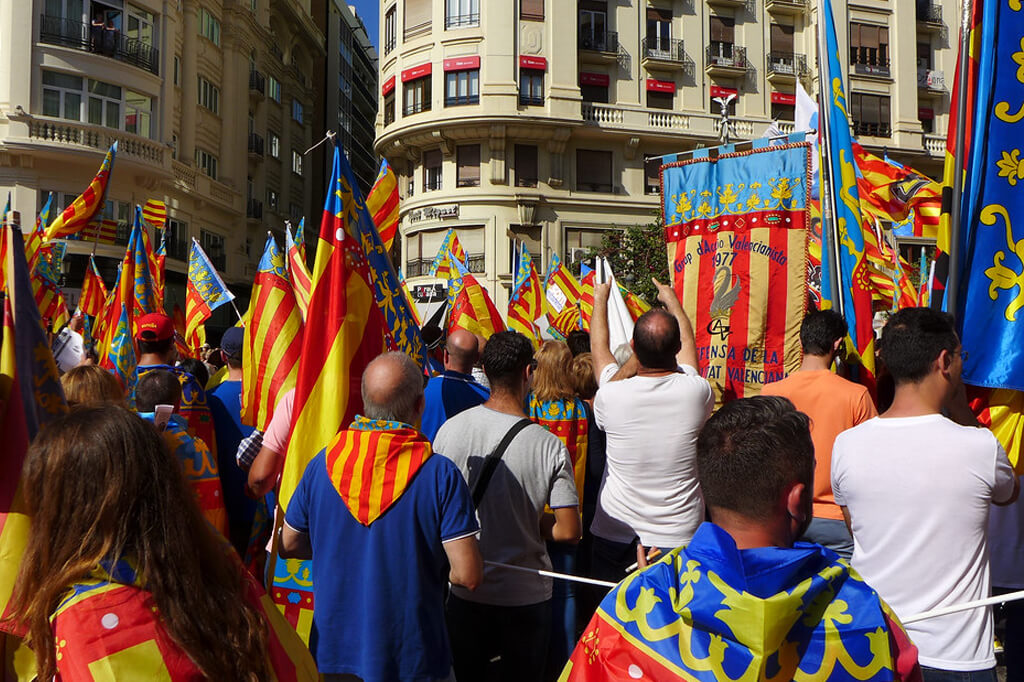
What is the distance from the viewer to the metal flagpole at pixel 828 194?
444 cm

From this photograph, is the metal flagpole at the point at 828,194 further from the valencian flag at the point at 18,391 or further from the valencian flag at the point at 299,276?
the valencian flag at the point at 299,276

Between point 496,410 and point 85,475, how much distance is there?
7.09 feet

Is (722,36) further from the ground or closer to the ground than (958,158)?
further from the ground

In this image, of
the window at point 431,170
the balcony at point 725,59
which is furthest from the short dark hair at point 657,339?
the balcony at point 725,59

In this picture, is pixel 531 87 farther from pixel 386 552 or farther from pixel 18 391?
pixel 18 391

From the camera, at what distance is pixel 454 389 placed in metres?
4.85

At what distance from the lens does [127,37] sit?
2608cm

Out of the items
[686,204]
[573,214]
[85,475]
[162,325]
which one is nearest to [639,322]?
[686,204]

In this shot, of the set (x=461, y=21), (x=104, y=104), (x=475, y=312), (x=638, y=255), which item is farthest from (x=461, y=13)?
A: (x=475, y=312)

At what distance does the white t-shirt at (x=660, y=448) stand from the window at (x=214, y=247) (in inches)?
1166

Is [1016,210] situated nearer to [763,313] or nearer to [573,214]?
[763,313]

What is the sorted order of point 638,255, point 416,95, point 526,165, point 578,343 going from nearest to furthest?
1. point 578,343
2. point 638,255
3. point 526,165
4. point 416,95

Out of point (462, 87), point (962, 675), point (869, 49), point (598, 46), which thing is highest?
point (869, 49)

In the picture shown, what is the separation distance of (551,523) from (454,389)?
1.30m
